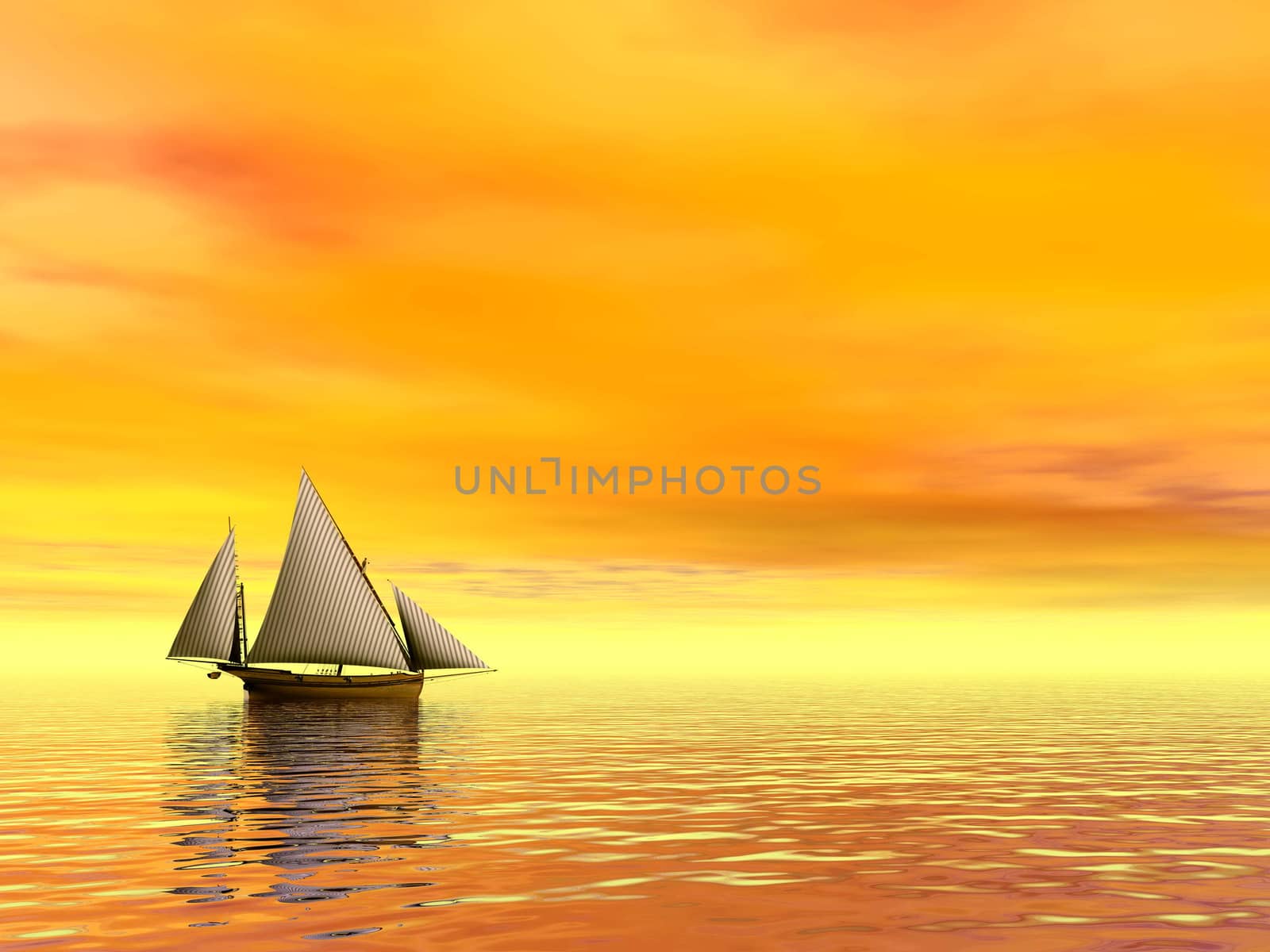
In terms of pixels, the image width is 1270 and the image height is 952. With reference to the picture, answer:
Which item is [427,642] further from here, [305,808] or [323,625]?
[305,808]

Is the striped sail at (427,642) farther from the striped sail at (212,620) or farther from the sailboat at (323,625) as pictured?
the striped sail at (212,620)

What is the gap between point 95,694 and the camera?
6801 inches

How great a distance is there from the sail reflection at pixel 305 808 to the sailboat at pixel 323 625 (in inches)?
1351

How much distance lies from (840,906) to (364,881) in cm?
948

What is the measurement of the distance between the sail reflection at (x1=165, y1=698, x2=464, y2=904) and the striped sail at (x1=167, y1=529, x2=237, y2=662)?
140 ft

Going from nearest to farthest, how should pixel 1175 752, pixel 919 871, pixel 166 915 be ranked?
1. pixel 166 915
2. pixel 919 871
3. pixel 1175 752

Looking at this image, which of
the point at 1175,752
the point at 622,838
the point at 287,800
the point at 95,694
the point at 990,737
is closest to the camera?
the point at 622,838

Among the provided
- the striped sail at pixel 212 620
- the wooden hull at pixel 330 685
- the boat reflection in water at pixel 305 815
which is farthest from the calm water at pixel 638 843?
the striped sail at pixel 212 620

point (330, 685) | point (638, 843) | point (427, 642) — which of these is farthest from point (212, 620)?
point (638, 843)

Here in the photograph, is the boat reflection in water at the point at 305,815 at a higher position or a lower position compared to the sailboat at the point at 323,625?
lower

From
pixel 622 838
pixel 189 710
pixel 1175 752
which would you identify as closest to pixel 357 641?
pixel 189 710

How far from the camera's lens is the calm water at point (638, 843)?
73.4 feet

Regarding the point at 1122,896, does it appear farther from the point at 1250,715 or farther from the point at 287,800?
the point at 1250,715

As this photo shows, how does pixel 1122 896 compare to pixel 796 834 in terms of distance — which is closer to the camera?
pixel 1122 896
